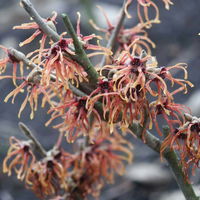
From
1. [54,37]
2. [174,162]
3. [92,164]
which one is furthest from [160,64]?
[54,37]

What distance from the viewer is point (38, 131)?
2.75 m

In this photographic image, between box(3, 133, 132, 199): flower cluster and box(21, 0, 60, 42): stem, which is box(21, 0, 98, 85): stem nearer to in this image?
box(21, 0, 60, 42): stem

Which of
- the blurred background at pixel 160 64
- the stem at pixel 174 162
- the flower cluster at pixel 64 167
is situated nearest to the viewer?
the stem at pixel 174 162

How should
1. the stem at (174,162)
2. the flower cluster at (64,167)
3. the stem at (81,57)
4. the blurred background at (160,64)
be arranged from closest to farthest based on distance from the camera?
the stem at (81,57), the stem at (174,162), the flower cluster at (64,167), the blurred background at (160,64)

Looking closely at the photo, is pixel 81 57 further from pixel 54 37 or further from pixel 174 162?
pixel 174 162

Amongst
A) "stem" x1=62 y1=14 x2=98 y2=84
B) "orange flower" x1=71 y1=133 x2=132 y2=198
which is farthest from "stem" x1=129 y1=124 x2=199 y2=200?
"orange flower" x1=71 y1=133 x2=132 y2=198

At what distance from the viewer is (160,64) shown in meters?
2.82

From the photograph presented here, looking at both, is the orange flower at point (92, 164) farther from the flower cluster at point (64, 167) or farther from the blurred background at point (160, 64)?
the blurred background at point (160, 64)

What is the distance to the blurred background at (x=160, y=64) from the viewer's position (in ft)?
7.06

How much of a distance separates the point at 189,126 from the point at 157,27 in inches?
92.7

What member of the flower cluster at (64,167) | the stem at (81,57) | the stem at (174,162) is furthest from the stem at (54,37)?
the flower cluster at (64,167)

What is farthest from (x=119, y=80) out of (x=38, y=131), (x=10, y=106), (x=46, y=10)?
(x=46, y=10)

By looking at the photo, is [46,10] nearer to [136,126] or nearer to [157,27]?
[157,27]

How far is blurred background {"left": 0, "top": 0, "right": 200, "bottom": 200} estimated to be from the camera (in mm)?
2152
